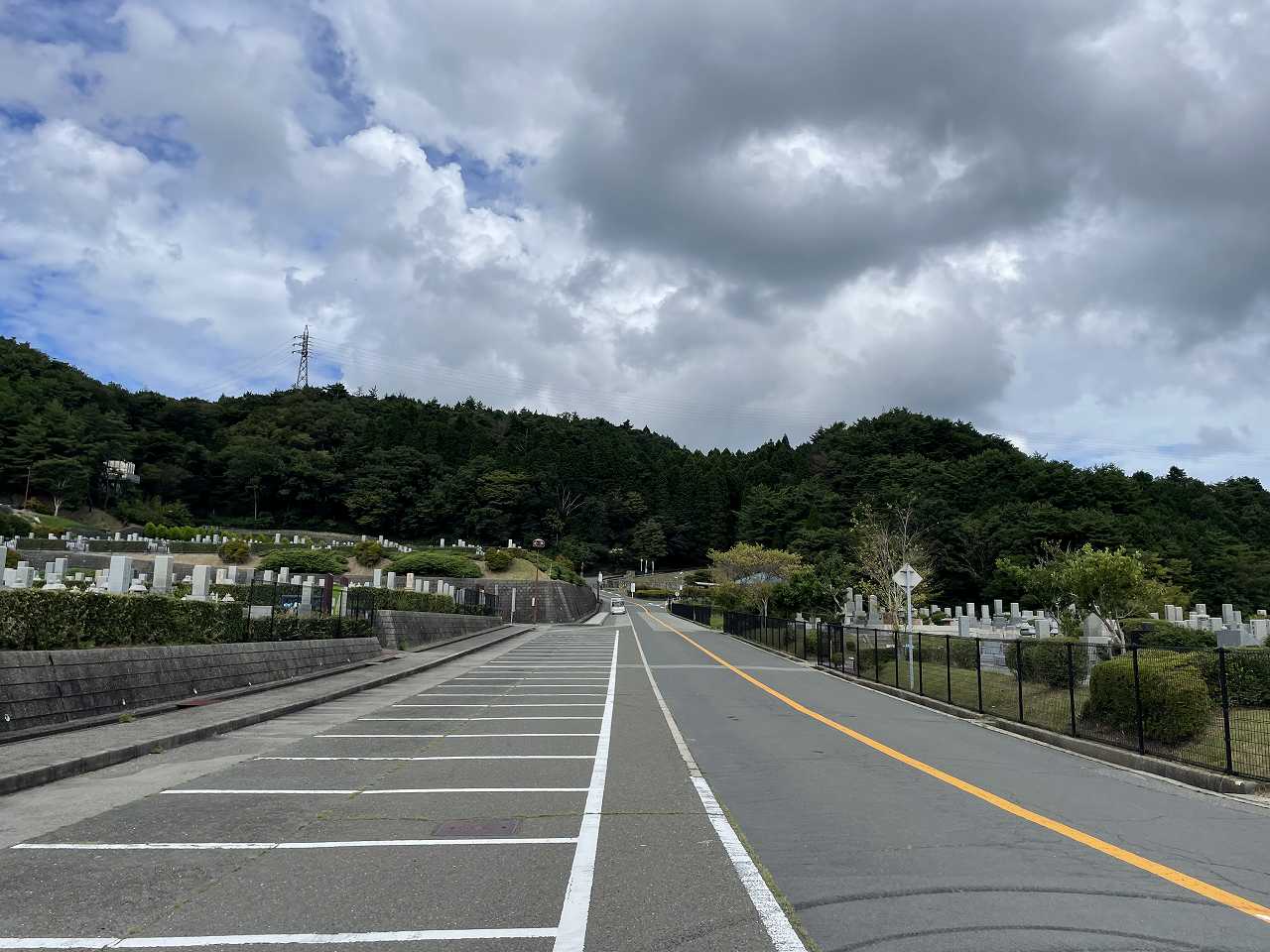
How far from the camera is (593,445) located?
518 feet

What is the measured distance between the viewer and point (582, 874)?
532 cm

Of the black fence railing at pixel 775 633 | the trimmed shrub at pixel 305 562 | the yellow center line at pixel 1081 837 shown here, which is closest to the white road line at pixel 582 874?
the yellow center line at pixel 1081 837

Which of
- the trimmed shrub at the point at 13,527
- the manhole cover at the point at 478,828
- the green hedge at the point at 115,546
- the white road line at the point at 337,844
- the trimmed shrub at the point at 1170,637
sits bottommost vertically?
the manhole cover at the point at 478,828

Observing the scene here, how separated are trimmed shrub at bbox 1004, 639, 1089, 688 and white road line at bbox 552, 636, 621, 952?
11182mm

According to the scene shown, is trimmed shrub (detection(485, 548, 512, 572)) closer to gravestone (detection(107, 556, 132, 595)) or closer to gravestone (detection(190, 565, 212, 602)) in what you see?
gravestone (detection(190, 565, 212, 602))

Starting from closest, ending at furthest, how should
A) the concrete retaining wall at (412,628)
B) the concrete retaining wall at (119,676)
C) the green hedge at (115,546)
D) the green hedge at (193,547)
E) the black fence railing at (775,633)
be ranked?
the concrete retaining wall at (119,676) → the concrete retaining wall at (412,628) → the black fence railing at (775,633) → the green hedge at (115,546) → the green hedge at (193,547)

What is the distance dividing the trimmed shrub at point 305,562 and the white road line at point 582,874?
50862mm

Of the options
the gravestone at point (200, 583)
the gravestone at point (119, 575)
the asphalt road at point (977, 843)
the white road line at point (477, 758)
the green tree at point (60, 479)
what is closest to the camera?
the asphalt road at point (977, 843)

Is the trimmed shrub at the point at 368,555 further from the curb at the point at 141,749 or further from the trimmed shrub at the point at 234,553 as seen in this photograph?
the curb at the point at 141,749

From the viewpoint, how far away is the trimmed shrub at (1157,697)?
1050 cm

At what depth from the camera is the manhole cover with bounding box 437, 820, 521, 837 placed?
6.40 metres

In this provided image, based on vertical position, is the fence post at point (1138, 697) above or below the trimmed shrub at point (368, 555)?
below

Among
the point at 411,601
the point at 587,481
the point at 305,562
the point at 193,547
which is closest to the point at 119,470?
the point at 193,547

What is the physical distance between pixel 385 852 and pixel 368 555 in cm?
6079
